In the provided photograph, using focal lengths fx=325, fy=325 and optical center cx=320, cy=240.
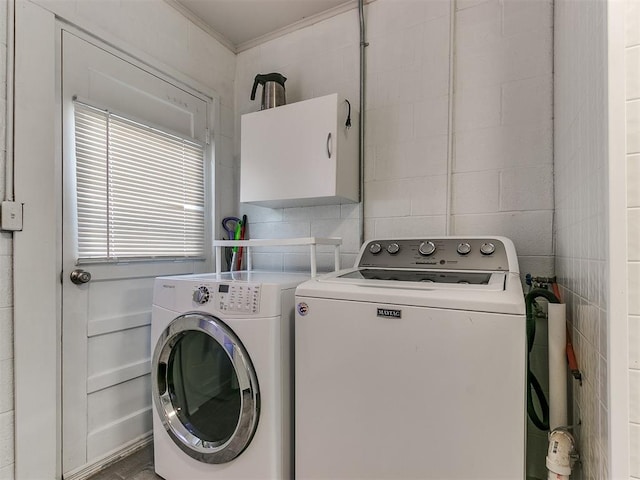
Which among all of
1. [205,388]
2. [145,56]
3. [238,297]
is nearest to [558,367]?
[238,297]

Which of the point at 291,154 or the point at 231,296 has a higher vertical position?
the point at 291,154

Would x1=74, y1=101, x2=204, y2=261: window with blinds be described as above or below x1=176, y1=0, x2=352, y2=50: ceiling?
below

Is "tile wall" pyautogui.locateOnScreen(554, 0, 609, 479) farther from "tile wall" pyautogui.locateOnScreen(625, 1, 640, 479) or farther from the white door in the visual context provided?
the white door

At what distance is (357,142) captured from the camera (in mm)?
1897

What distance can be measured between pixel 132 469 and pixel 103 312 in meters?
0.77

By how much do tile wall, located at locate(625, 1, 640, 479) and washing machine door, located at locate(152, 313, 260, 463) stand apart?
1.05 meters

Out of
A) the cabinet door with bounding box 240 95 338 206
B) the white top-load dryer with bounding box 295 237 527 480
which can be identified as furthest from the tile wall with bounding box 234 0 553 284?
the white top-load dryer with bounding box 295 237 527 480

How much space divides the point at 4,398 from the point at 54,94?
125 cm

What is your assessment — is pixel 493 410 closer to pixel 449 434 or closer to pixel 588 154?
pixel 449 434

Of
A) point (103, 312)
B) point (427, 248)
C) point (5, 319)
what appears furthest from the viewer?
point (103, 312)

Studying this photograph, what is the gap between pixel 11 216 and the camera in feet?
4.11

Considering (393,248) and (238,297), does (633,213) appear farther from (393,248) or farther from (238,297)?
(238,297)

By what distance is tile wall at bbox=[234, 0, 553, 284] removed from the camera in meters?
1.52

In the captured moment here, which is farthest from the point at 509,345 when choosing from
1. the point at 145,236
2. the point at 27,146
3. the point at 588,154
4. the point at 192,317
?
the point at 27,146
